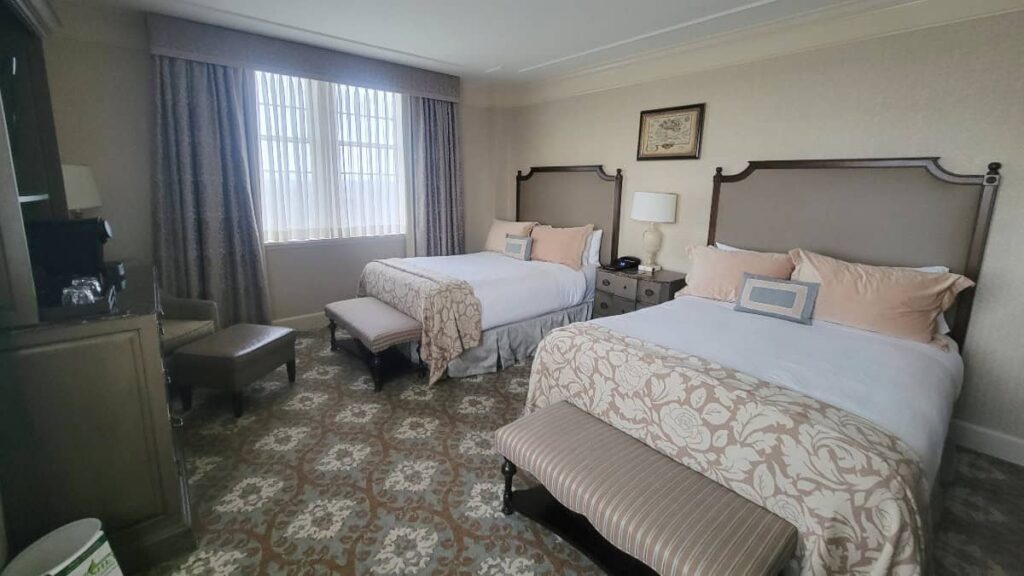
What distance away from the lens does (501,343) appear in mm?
3463

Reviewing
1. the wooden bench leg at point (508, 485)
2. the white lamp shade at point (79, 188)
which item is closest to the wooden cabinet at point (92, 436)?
the wooden bench leg at point (508, 485)

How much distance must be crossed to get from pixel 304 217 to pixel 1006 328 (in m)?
5.04

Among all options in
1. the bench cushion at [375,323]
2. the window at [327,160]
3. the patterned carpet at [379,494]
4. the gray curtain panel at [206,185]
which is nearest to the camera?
Result: the patterned carpet at [379,494]

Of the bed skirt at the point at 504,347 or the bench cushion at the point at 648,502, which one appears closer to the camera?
the bench cushion at the point at 648,502

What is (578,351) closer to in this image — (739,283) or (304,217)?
(739,283)

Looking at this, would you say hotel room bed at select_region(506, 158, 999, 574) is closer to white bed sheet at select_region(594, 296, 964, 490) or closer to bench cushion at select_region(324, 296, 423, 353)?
white bed sheet at select_region(594, 296, 964, 490)

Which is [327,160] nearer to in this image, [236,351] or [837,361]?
[236,351]

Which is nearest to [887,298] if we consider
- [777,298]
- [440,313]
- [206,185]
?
[777,298]

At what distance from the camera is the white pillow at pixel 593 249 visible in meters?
4.29

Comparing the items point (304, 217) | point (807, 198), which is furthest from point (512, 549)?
point (304, 217)

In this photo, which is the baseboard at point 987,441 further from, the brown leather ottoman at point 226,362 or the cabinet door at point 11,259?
the cabinet door at point 11,259

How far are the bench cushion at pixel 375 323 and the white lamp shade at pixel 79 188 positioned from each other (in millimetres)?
1601

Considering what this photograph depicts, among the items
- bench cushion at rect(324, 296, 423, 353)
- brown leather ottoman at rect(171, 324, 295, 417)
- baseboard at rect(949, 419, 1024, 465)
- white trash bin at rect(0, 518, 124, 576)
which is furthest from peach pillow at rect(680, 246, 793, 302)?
white trash bin at rect(0, 518, 124, 576)

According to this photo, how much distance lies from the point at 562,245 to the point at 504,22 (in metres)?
1.90
